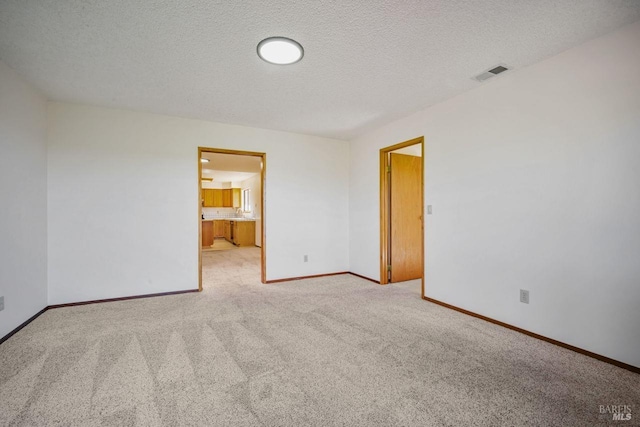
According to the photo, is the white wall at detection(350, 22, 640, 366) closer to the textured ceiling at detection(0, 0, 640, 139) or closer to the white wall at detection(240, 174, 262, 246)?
the textured ceiling at detection(0, 0, 640, 139)

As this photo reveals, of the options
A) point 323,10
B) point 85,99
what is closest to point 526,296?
point 323,10

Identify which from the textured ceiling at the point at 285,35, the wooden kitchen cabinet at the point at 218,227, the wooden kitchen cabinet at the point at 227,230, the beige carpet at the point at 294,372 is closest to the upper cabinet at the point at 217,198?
the wooden kitchen cabinet at the point at 218,227

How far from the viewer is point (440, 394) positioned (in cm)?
167

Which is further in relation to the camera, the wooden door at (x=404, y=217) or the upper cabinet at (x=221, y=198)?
the upper cabinet at (x=221, y=198)

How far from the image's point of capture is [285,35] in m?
2.03

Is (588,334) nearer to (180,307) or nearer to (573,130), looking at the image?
(573,130)

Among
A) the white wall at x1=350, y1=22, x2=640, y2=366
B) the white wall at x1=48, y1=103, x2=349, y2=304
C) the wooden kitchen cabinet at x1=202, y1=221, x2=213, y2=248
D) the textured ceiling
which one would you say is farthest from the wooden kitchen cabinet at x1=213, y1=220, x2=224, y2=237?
the white wall at x1=350, y1=22, x2=640, y2=366

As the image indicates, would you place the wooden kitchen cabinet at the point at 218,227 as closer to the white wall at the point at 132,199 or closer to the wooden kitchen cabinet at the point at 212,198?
the wooden kitchen cabinet at the point at 212,198

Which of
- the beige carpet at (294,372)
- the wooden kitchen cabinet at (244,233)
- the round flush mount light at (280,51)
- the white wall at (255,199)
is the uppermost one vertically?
the round flush mount light at (280,51)

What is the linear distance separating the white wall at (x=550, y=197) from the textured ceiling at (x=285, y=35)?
277mm

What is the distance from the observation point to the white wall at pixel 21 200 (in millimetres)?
2412

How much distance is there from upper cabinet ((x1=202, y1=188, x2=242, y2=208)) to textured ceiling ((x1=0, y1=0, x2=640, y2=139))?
833 cm

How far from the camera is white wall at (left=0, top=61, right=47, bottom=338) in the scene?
95.0 inches

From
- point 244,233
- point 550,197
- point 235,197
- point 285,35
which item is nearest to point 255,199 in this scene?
point 244,233
